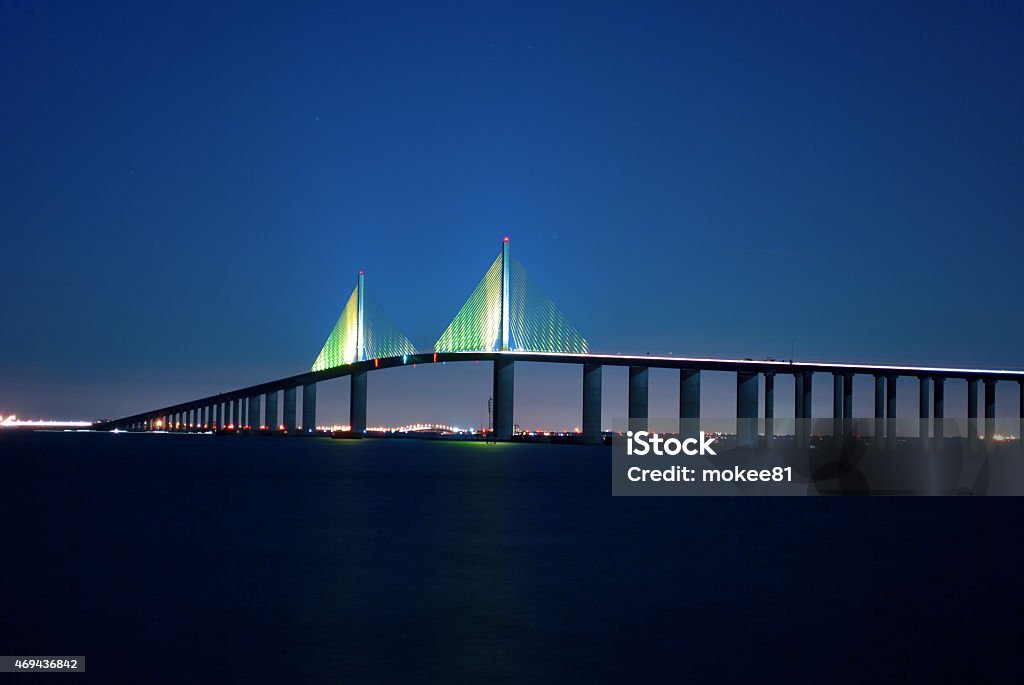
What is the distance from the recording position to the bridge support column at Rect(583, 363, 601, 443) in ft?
276

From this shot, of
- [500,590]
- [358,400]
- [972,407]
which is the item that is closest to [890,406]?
[972,407]

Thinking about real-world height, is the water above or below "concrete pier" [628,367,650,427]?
below

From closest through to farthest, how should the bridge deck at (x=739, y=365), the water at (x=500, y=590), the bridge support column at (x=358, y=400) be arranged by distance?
the water at (x=500, y=590) → the bridge deck at (x=739, y=365) → the bridge support column at (x=358, y=400)

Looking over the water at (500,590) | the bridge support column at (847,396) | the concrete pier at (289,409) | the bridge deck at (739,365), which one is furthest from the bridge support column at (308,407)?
the water at (500,590)

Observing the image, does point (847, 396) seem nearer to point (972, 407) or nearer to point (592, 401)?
point (972, 407)

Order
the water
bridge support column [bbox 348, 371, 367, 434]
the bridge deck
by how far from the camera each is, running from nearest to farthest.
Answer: the water → the bridge deck → bridge support column [bbox 348, 371, 367, 434]

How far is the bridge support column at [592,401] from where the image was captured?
84137 mm

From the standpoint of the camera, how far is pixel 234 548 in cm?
2403

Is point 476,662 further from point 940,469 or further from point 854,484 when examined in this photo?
point 940,469

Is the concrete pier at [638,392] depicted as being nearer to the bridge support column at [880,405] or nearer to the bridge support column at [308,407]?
the bridge support column at [880,405]

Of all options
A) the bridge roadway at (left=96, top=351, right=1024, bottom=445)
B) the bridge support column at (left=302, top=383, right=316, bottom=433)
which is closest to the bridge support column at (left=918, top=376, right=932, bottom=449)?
the bridge roadway at (left=96, top=351, right=1024, bottom=445)

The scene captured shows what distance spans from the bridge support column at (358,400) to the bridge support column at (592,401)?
831 inches

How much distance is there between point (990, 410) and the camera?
84562mm

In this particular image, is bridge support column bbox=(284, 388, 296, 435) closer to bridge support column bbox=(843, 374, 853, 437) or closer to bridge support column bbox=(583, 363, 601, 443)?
bridge support column bbox=(583, 363, 601, 443)
